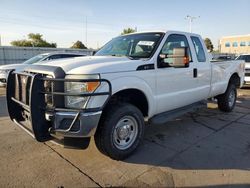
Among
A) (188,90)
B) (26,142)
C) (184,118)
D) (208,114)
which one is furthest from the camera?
(208,114)

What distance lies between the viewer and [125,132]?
12.2ft

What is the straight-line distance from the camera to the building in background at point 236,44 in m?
68.1

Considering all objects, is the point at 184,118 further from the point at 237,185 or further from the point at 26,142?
the point at 26,142

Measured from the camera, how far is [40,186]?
117 inches

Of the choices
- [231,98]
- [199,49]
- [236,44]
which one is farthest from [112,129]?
[236,44]

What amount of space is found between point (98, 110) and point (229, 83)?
4.85 m

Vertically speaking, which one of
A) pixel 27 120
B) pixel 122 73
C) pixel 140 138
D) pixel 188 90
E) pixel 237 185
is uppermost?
pixel 122 73

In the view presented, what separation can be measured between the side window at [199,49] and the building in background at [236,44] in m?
68.4

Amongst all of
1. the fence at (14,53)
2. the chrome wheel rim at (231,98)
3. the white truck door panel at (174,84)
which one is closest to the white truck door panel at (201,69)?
the white truck door panel at (174,84)

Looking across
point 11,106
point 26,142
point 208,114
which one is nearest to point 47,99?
point 11,106

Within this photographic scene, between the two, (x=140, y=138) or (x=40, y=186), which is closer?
(x=40, y=186)

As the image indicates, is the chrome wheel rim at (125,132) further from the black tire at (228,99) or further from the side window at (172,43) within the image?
the black tire at (228,99)

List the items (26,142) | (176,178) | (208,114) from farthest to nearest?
1. (208,114)
2. (26,142)
3. (176,178)

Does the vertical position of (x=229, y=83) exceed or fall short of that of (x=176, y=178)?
it exceeds it
